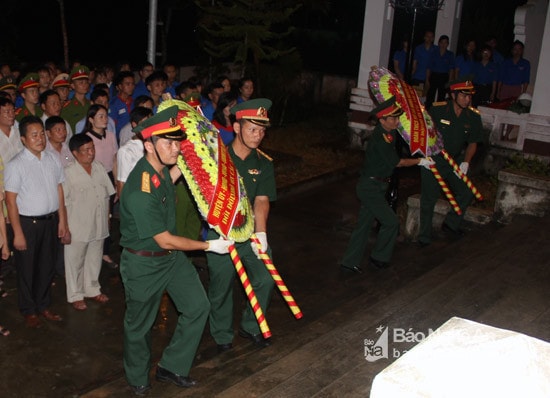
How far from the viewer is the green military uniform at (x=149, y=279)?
14.6 ft

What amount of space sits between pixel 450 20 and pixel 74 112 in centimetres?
869

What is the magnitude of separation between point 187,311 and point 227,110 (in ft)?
9.39

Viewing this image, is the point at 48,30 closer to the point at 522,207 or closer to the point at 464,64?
the point at 464,64

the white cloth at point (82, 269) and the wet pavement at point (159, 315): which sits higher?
the white cloth at point (82, 269)

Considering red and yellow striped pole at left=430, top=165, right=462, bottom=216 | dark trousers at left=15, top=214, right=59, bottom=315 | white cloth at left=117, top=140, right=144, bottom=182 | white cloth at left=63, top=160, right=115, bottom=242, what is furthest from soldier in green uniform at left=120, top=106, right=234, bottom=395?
red and yellow striped pole at left=430, top=165, right=462, bottom=216

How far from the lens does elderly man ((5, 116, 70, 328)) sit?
18.4 ft

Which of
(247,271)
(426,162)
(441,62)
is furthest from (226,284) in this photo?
(441,62)

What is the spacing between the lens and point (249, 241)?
538 cm

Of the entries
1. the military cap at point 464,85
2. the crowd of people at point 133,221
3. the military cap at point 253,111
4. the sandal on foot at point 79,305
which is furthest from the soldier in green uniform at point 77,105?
the military cap at point 464,85

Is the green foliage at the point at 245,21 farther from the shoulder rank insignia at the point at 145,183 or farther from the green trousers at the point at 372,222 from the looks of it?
the shoulder rank insignia at the point at 145,183

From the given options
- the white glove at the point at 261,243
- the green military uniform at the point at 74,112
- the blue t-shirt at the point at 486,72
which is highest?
the blue t-shirt at the point at 486,72

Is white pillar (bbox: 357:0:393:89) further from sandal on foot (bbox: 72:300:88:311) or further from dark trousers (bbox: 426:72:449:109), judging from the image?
sandal on foot (bbox: 72:300:88:311)

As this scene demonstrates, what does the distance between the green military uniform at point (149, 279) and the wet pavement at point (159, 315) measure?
267 millimetres

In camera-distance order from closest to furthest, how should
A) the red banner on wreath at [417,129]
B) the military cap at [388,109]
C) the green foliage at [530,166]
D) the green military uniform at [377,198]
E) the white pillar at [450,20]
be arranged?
the military cap at [388,109] < the green military uniform at [377,198] < the red banner on wreath at [417,129] < the green foliage at [530,166] < the white pillar at [450,20]
